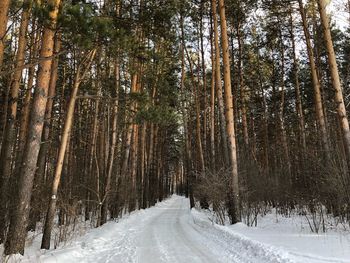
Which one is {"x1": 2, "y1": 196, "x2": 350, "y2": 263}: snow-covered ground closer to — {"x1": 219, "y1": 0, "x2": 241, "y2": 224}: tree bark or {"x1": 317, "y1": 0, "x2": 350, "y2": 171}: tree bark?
{"x1": 219, "y1": 0, "x2": 241, "y2": 224}: tree bark

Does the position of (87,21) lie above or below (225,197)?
above

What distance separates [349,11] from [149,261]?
12.8 m

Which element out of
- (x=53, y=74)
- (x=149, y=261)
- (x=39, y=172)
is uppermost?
(x=53, y=74)

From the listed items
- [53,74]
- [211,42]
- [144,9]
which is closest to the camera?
[144,9]

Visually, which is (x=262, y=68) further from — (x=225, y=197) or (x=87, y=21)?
(x=87, y=21)

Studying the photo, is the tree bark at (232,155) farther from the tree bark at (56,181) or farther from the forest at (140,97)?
the tree bark at (56,181)

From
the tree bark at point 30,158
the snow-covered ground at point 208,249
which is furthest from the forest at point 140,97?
the snow-covered ground at point 208,249

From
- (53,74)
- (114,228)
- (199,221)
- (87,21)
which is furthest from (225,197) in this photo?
(87,21)

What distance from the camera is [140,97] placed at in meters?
10.9

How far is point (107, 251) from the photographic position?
8258mm

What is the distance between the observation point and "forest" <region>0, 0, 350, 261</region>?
24.5 feet

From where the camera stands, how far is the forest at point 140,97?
7.46 meters

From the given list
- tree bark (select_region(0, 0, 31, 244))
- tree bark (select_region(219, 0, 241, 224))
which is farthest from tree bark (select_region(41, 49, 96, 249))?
tree bark (select_region(219, 0, 241, 224))

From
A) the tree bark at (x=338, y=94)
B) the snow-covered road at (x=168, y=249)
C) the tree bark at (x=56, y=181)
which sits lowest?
the snow-covered road at (x=168, y=249)
